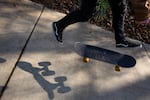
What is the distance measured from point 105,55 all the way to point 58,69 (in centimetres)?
67

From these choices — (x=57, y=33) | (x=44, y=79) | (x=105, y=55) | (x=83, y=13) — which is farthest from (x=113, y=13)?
(x=44, y=79)

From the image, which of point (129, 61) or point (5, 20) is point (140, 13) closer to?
point (129, 61)

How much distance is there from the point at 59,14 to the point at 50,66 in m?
1.33

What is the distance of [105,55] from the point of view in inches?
165

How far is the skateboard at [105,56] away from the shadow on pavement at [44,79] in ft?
1.60

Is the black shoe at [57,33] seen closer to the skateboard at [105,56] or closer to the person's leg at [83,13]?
the person's leg at [83,13]

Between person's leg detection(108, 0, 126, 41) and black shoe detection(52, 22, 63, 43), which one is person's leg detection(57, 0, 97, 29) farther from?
person's leg detection(108, 0, 126, 41)

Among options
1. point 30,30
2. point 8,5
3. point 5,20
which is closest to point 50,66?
point 30,30

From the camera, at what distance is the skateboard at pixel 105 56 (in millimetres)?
4082

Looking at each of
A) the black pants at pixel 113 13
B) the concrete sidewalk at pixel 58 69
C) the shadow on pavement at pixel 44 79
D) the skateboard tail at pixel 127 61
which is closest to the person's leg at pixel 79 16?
the black pants at pixel 113 13

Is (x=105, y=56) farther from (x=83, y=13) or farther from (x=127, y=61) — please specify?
(x=83, y=13)

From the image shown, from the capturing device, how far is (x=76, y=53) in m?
4.19

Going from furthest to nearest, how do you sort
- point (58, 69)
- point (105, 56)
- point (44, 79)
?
point (105, 56) < point (58, 69) < point (44, 79)

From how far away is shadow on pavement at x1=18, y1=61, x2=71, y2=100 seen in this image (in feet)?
11.6
